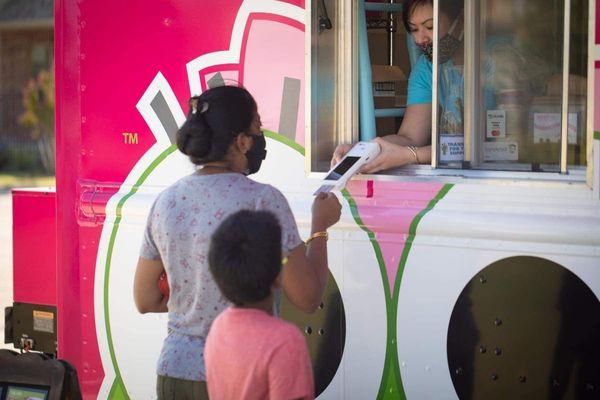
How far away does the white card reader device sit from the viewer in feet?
12.3

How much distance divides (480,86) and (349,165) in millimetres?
571

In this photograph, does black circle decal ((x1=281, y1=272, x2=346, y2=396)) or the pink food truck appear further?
black circle decal ((x1=281, y1=272, x2=346, y2=396))

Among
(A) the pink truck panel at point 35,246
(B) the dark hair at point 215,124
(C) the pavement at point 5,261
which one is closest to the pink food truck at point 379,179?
(A) the pink truck panel at point 35,246

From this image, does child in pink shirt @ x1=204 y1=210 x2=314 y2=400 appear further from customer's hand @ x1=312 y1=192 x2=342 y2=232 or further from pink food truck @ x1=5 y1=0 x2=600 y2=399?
pink food truck @ x1=5 y1=0 x2=600 y2=399

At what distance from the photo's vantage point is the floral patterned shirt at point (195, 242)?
2916 millimetres

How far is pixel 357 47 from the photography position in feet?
13.3

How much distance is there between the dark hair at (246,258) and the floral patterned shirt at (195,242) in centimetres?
25

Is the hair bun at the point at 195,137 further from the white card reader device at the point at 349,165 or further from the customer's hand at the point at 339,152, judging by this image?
the customer's hand at the point at 339,152

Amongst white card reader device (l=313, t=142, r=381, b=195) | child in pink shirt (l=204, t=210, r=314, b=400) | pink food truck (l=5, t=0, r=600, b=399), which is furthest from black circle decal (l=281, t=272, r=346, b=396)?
child in pink shirt (l=204, t=210, r=314, b=400)

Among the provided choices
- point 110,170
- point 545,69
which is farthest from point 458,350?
point 110,170

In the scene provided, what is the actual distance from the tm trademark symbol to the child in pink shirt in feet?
6.64

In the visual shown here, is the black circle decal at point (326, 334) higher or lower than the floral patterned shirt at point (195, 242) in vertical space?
lower

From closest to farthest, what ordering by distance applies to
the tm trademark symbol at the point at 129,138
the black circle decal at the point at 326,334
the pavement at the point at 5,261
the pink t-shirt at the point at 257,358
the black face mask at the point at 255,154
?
the pink t-shirt at the point at 257,358 → the black face mask at the point at 255,154 → the black circle decal at the point at 326,334 → the tm trademark symbol at the point at 129,138 → the pavement at the point at 5,261

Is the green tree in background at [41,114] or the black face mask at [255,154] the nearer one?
the black face mask at [255,154]
